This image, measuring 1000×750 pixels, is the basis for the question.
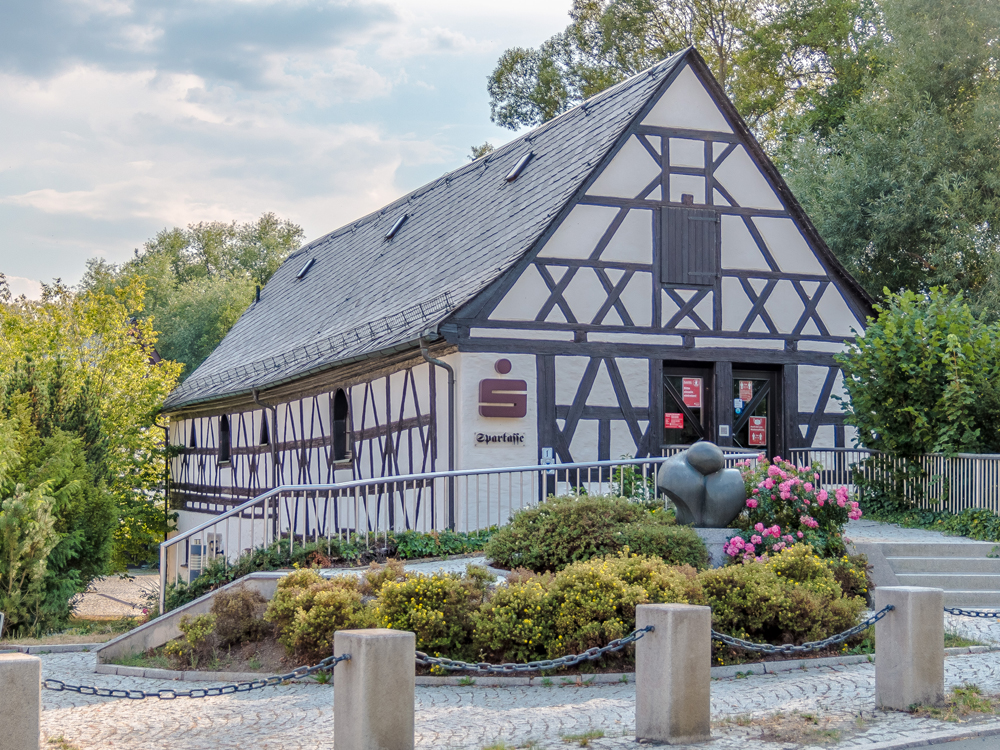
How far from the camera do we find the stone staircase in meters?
12.8

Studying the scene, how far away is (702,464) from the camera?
12.3 meters

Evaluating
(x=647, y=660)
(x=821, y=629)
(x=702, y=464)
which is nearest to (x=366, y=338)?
(x=702, y=464)

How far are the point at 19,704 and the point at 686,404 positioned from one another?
45.0ft

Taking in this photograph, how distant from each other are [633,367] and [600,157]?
328 cm

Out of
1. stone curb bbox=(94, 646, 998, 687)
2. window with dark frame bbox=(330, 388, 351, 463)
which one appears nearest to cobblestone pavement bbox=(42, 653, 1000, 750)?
stone curb bbox=(94, 646, 998, 687)

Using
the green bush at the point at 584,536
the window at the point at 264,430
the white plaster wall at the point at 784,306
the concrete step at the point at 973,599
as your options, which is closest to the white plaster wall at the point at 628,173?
the white plaster wall at the point at 784,306

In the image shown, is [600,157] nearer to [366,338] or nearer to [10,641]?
[366,338]

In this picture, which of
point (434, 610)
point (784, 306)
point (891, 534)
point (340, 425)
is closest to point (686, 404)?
point (784, 306)

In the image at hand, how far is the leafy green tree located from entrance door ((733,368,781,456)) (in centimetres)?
123

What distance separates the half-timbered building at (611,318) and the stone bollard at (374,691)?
1000 centimetres

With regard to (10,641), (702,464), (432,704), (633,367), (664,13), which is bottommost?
(10,641)

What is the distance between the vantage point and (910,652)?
782 cm

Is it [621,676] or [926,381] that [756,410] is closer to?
[926,381]

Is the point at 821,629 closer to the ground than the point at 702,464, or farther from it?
closer to the ground
